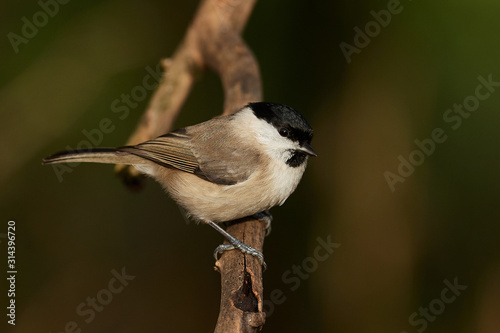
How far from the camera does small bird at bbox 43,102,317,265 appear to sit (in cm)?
268

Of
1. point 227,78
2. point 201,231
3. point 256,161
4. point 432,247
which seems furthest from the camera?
point 201,231

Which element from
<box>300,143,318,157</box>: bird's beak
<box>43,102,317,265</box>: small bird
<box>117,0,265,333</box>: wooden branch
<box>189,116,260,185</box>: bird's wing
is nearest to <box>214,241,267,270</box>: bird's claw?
<box>43,102,317,265</box>: small bird

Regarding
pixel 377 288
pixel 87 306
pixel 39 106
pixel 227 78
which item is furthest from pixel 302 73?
pixel 87 306

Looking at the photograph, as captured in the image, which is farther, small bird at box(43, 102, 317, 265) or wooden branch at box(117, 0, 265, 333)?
wooden branch at box(117, 0, 265, 333)

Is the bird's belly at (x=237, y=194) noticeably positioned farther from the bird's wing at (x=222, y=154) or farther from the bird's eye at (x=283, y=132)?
the bird's eye at (x=283, y=132)

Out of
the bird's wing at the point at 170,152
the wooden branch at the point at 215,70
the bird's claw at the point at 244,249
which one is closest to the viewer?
the bird's claw at the point at 244,249

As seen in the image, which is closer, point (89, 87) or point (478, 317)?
point (478, 317)

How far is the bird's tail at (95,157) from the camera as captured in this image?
2779 mm

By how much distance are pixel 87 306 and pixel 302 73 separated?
2716 mm

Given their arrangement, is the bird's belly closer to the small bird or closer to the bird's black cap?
the small bird

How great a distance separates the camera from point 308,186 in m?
4.18

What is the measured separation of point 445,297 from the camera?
3.56m

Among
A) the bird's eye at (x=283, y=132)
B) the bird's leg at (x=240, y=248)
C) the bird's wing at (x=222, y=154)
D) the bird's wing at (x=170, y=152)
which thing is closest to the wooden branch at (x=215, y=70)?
the bird's leg at (x=240, y=248)

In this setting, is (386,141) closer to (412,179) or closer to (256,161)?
(412,179)
